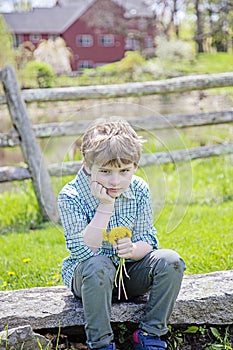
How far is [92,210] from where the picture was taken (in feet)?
7.64

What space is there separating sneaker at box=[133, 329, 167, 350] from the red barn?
1364 cm

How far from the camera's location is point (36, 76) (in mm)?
11266

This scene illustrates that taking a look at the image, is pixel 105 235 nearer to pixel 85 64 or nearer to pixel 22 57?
pixel 22 57

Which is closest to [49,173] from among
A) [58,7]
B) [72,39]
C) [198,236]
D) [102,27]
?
[198,236]

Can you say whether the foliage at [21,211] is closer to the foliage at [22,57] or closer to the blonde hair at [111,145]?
the blonde hair at [111,145]

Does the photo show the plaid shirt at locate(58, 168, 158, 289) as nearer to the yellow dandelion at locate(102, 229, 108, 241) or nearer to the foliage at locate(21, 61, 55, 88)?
the yellow dandelion at locate(102, 229, 108, 241)

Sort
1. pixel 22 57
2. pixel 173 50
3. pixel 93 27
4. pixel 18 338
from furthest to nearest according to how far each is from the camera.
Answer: pixel 93 27 < pixel 173 50 < pixel 22 57 < pixel 18 338

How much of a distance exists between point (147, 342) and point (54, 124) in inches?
115

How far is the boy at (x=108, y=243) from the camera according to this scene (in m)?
2.18

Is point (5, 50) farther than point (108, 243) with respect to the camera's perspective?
Yes

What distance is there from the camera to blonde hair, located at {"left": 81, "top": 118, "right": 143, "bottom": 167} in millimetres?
2160

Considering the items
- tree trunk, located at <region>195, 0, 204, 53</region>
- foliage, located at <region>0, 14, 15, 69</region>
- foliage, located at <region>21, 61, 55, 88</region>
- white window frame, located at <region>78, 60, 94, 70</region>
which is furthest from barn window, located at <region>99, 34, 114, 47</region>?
foliage, located at <region>21, 61, 55, 88</region>

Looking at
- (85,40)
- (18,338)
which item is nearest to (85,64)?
(85,40)

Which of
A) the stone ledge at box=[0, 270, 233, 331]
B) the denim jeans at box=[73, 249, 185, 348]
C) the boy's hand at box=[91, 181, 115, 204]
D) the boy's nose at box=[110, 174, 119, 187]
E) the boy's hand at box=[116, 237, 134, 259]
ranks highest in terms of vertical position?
the boy's nose at box=[110, 174, 119, 187]
